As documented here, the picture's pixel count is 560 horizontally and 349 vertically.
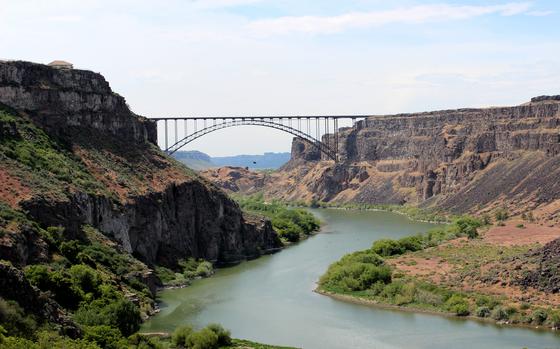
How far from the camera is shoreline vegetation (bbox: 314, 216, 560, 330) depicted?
53969 mm

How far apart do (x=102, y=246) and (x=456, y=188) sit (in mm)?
88903

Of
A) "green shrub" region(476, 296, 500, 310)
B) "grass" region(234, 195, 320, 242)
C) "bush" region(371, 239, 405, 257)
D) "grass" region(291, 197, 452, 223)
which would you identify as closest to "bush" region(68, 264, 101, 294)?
"green shrub" region(476, 296, 500, 310)

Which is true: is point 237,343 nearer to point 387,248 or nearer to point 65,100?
point 387,248

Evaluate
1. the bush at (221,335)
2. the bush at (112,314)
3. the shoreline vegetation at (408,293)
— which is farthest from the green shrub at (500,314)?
the bush at (112,314)

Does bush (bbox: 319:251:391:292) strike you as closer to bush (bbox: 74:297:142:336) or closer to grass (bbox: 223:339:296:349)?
grass (bbox: 223:339:296:349)

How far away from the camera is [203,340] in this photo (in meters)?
45.8

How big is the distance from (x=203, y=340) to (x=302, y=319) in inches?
428

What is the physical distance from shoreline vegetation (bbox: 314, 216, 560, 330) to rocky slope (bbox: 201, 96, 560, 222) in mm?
33308

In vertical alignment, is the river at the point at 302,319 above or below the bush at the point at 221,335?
below

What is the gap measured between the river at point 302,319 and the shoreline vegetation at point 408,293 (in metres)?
1.20

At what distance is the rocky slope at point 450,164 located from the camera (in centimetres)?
12350

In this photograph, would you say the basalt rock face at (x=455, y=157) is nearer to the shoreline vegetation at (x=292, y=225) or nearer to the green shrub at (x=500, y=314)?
the shoreline vegetation at (x=292, y=225)

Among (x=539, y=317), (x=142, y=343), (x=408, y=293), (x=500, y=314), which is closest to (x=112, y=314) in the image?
(x=142, y=343)

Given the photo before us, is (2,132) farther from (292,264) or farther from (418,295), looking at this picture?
(418,295)
